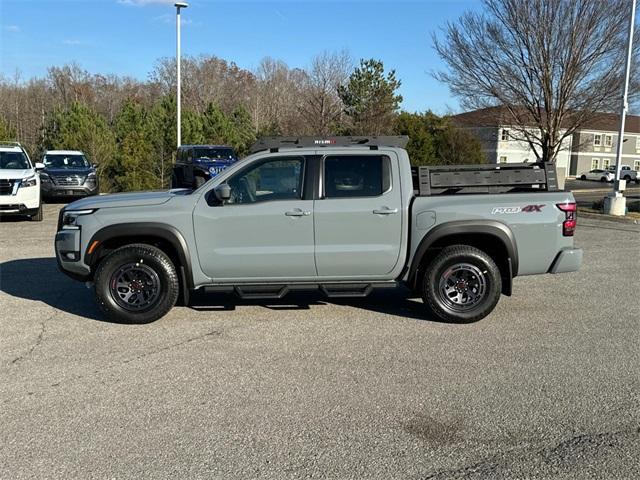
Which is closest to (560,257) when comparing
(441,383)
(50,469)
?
(441,383)

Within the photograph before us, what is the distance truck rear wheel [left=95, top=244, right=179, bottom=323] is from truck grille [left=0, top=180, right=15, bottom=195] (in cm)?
826

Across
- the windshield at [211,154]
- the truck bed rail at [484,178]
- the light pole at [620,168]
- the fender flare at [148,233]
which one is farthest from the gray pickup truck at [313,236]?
the windshield at [211,154]

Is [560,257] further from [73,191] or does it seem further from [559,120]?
[73,191]

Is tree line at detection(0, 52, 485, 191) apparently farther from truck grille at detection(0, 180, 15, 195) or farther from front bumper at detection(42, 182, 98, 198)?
truck grille at detection(0, 180, 15, 195)

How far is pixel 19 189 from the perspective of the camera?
12.8m

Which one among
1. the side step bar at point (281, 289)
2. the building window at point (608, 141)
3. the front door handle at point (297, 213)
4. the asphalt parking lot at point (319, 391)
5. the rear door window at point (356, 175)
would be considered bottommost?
the asphalt parking lot at point (319, 391)

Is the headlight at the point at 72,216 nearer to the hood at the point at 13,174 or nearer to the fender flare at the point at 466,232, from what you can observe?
the fender flare at the point at 466,232

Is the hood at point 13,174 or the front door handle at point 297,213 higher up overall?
the hood at point 13,174

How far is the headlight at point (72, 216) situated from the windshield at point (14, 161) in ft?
29.6

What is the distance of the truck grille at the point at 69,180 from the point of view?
17.6 meters

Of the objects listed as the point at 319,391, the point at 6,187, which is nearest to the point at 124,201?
the point at 319,391

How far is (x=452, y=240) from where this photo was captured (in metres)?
6.11

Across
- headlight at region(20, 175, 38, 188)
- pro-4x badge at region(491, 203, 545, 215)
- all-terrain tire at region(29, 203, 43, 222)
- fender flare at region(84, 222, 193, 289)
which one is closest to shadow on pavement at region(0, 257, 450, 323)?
fender flare at region(84, 222, 193, 289)

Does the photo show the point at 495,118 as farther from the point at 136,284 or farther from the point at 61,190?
the point at 136,284
